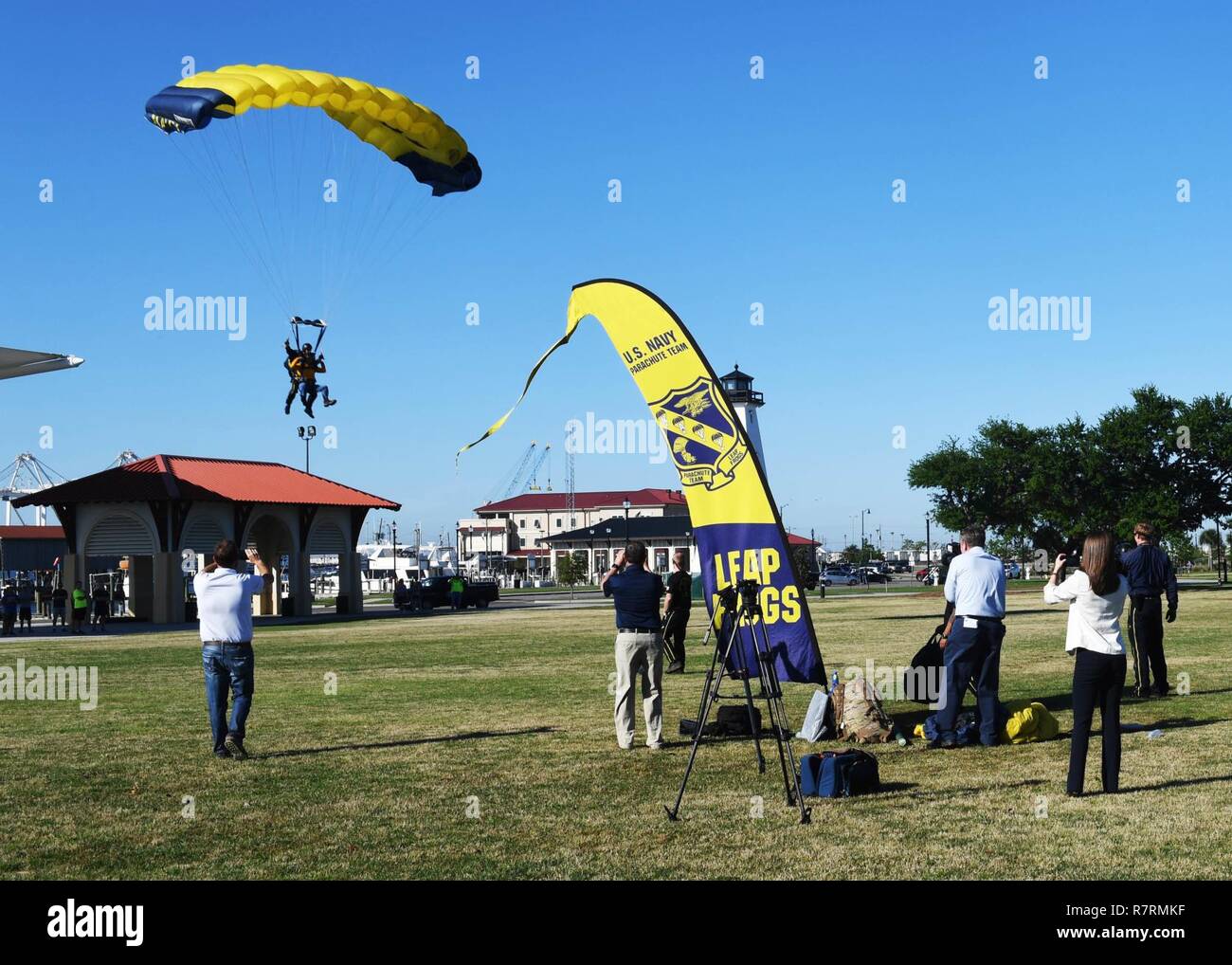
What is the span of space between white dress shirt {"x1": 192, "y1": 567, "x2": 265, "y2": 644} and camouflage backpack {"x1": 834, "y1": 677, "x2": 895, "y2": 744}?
626 cm

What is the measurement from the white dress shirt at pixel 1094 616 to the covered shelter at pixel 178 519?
147ft

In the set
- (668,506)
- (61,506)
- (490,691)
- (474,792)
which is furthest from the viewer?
(668,506)

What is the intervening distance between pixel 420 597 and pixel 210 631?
171ft

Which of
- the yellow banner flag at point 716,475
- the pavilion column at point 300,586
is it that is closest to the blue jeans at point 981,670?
the yellow banner flag at point 716,475

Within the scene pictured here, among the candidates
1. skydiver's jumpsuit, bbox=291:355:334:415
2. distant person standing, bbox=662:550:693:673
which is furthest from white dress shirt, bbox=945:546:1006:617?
skydiver's jumpsuit, bbox=291:355:334:415

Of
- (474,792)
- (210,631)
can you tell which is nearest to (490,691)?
(210,631)

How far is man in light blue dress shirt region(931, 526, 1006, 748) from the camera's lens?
12562 mm

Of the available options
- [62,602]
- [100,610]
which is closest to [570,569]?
[62,602]

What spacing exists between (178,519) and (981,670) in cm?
4462

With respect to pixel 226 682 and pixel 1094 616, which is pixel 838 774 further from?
pixel 226 682

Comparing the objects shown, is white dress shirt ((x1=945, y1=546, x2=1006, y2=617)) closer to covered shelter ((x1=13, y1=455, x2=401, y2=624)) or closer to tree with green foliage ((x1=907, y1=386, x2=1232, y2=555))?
covered shelter ((x1=13, y1=455, x2=401, y2=624))

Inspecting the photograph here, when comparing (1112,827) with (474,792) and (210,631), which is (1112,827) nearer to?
(474,792)

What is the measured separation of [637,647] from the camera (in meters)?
12.6
